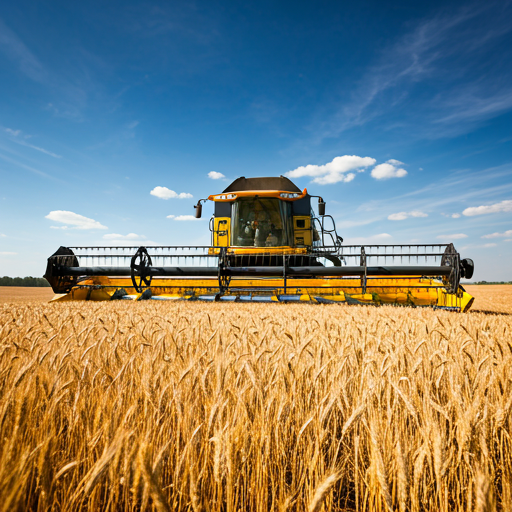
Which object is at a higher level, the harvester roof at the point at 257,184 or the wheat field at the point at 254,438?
the harvester roof at the point at 257,184

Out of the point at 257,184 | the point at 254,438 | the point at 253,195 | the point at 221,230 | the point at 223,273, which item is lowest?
the point at 254,438

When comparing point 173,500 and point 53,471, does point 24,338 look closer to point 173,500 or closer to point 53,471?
point 53,471

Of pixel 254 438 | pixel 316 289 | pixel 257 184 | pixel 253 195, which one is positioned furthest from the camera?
pixel 257 184

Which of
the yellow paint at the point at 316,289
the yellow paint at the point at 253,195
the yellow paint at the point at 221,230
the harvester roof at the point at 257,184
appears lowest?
the yellow paint at the point at 316,289

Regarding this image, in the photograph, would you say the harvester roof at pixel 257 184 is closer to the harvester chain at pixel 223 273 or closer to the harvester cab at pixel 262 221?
the harvester cab at pixel 262 221

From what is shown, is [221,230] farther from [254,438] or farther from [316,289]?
[254,438]

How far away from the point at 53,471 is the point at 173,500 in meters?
0.36

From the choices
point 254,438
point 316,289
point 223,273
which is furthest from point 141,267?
point 254,438

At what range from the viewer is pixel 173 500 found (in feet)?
3.06

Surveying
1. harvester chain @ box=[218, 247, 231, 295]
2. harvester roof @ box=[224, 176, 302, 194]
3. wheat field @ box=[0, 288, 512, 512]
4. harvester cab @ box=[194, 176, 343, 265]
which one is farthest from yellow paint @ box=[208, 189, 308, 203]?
wheat field @ box=[0, 288, 512, 512]

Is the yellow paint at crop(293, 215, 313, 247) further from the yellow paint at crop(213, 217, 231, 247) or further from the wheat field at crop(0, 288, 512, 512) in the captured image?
the wheat field at crop(0, 288, 512, 512)

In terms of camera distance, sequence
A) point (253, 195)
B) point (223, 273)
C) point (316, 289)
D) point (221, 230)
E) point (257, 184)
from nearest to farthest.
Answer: point (223, 273)
point (316, 289)
point (253, 195)
point (221, 230)
point (257, 184)

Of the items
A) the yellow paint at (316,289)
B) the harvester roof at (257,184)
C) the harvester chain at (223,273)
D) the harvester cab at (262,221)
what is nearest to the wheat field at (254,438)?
the harvester chain at (223,273)

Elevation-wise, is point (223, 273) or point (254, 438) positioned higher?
point (223, 273)
